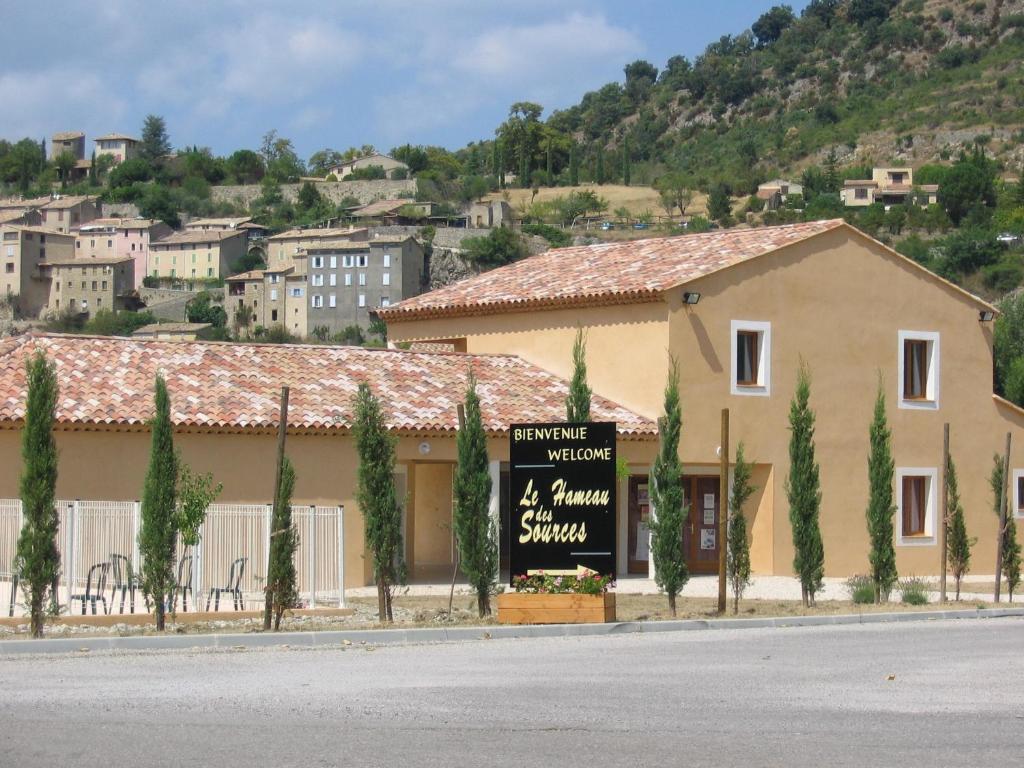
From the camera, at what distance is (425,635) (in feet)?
63.5

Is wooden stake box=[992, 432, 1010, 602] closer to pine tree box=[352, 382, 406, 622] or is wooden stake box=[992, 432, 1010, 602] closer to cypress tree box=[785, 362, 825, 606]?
cypress tree box=[785, 362, 825, 606]

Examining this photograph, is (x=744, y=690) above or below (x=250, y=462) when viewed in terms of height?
below

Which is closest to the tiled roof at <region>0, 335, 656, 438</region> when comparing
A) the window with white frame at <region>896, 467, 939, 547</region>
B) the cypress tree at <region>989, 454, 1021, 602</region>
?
the window with white frame at <region>896, 467, 939, 547</region>

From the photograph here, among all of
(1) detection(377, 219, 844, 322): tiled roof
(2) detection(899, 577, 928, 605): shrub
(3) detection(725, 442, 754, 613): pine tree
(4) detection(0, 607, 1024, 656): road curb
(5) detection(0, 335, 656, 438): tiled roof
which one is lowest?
(4) detection(0, 607, 1024, 656): road curb

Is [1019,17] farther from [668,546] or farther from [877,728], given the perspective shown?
[877,728]

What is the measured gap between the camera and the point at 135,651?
17.6 metres

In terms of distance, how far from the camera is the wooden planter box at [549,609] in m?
20.8

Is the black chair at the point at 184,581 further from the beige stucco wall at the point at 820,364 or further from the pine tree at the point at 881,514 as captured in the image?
the beige stucco wall at the point at 820,364

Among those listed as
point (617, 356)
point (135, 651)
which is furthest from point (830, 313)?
point (135, 651)

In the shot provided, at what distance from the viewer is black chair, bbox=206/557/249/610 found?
73.7ft

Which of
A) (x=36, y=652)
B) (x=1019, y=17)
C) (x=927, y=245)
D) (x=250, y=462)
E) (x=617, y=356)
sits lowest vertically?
(x=36, y=652)

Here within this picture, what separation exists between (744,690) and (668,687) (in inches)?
24.8

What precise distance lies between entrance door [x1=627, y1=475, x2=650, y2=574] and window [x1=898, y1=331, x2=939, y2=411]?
594 cm

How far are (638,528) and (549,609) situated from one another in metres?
11.4
